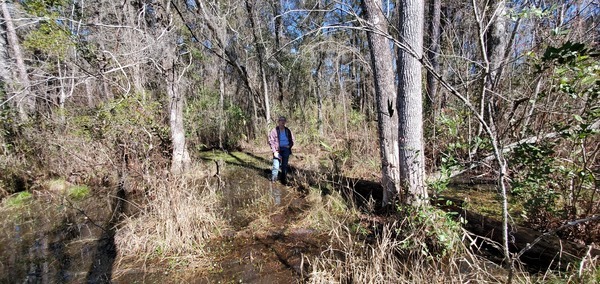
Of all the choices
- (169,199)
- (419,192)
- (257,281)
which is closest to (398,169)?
(419,192)

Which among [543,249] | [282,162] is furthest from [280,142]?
[543,249]

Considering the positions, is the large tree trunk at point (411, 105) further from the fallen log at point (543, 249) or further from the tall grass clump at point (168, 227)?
the tall grass clump at point (168, 227)

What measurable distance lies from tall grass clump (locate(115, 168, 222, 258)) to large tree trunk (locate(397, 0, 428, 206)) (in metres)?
2.84

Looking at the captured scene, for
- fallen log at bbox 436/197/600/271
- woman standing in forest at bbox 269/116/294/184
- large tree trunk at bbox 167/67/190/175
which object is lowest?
fallen log at bbox 436/197/600/271

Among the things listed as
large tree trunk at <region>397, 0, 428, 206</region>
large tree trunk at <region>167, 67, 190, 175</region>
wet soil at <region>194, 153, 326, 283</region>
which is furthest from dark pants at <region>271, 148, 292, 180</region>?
large tree trunk at <region>397, 0, 428, 206</region>

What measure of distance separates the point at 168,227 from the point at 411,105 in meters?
3.57

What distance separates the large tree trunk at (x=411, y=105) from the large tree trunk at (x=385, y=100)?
0.45 meters

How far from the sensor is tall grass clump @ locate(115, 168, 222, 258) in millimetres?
3570

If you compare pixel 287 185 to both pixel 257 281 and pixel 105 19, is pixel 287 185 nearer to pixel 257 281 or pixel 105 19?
pixel 257 281

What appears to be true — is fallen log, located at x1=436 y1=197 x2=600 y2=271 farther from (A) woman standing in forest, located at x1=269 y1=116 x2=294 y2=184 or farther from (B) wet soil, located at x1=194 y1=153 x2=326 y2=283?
(A) woman standing in forest, located at x1=269 y1=116 x2=294 y2=184

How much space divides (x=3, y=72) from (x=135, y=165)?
5.11 m

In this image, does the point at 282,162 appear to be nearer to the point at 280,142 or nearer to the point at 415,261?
the point at 280,142

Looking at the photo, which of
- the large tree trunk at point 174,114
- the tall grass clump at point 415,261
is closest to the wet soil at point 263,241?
the tall grass clump at point 415,261

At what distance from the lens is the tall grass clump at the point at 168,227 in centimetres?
357
